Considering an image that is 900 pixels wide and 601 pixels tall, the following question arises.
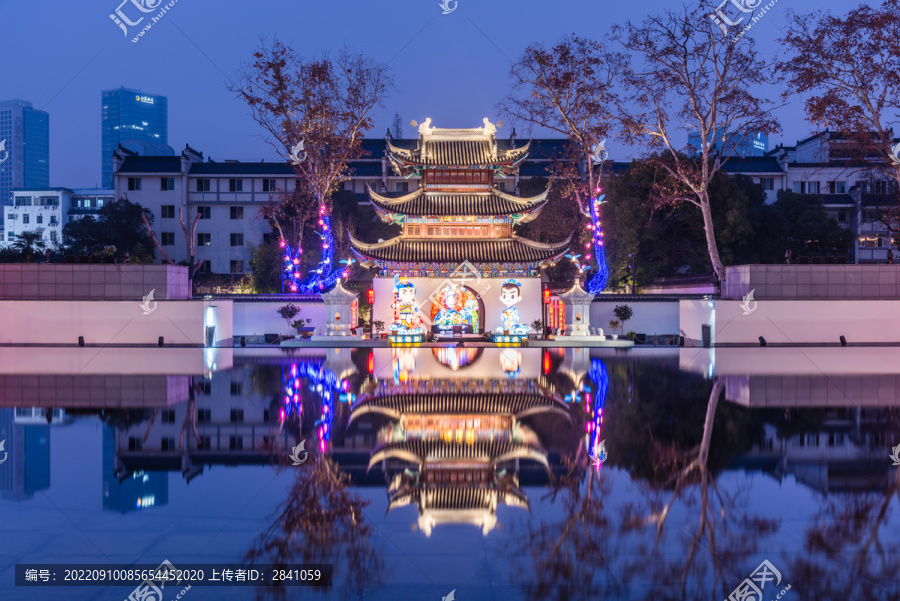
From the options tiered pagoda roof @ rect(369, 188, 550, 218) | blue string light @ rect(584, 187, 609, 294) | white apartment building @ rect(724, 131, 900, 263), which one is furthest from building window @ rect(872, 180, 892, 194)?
tiered pagoda roof @ rect(369, 188, 550, 218)

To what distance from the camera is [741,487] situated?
623 cm

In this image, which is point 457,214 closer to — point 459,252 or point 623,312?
point 459,252

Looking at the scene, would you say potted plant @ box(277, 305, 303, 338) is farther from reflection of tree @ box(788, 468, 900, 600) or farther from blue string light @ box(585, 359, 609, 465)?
reflection of tree @ box(788, 468, 900, 600)

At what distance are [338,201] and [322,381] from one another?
104ft

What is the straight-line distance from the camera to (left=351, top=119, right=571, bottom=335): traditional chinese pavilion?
29.9 meters

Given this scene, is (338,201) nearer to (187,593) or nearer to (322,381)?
(322,381)

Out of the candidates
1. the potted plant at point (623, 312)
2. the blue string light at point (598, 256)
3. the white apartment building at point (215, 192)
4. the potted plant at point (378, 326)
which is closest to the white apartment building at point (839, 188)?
the white apartment building at point (215, 192)

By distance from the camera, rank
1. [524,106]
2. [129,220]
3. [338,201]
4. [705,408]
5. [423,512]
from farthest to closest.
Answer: [129,220] < [338,201] < [524,106] < [705,408] < [423,512]

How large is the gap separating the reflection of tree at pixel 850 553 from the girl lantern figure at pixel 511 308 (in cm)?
2237

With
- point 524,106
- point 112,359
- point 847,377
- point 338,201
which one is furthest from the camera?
point 338,201

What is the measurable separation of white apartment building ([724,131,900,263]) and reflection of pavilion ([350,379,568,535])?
143 feet

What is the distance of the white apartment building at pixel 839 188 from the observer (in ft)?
160

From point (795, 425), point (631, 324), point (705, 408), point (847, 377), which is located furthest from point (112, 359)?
point (631, 324)

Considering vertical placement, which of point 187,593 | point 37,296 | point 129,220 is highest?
point 129,220
